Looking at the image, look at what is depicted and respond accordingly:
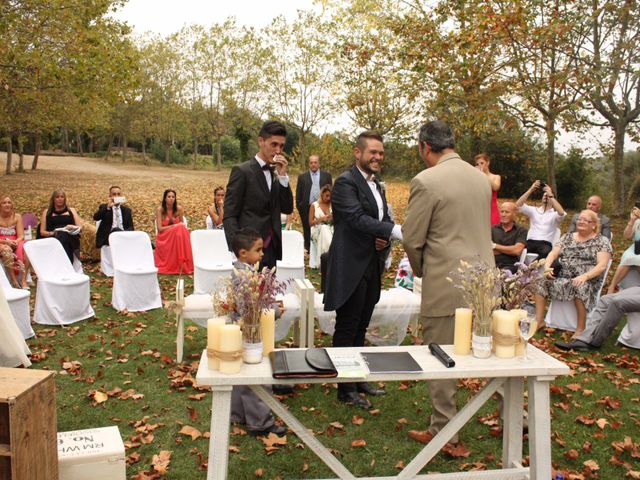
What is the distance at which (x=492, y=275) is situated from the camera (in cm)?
352

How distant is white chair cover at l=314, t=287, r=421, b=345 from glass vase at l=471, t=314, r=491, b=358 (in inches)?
116

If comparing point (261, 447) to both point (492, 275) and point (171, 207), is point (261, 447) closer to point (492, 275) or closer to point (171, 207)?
point (492, 275)

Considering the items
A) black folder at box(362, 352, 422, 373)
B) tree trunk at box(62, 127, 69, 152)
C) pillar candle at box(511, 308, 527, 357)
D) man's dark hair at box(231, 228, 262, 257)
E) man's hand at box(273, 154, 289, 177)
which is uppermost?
tree trunk at box(62, 127, 69, 152)

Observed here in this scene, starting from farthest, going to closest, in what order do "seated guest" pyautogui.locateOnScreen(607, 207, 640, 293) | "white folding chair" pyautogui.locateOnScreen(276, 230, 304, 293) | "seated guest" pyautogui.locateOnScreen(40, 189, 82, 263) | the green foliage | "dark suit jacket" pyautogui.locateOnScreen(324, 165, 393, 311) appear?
the green foliage < "seated guest" pyautogui.locateOnScreen(40, 189, 82, 263) < "white folding chair" pyautogui.locateOnScreen(276, 230, 304, 293) < "seated guest" pyautogui.locateOnScreen(607, 207, 640, 293) < "dark suit jacket" pyautogui.locateOnScreen(324, 165, 393, 311)

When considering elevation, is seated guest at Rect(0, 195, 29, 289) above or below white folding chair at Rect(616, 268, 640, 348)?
above

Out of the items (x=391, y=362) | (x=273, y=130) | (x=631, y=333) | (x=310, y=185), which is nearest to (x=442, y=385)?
(x=391, y=362)

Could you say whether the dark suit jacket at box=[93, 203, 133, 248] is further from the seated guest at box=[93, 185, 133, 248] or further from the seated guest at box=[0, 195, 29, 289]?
the seated guest at box=[0, 195, 29, 289]

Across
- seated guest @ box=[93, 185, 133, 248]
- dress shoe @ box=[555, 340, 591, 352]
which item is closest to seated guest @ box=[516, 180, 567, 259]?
dress shoe @ box=[555, 340, 591, 352]

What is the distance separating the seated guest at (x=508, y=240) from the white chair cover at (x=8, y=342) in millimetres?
5597

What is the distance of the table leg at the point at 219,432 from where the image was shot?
3.17 metres

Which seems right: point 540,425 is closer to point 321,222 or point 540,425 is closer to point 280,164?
point 280,164

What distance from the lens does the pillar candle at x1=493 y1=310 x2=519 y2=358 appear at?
11.4ft

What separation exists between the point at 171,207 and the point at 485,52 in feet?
21.8

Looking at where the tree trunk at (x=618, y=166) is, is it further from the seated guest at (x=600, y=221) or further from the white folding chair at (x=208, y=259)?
the white folding chair at (x=208, y=259)
